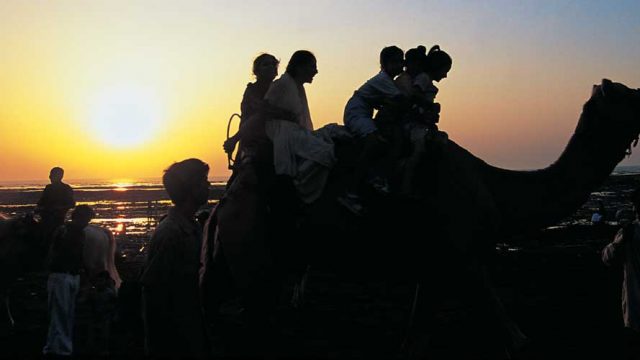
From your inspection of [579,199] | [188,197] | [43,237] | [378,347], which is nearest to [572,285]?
[378,347]

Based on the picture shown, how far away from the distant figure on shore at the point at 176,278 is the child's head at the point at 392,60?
12.8ft

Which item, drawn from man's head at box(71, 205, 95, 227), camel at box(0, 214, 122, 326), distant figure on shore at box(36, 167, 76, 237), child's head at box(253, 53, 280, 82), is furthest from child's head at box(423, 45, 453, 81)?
camel at box(0, 214, 122, 326)

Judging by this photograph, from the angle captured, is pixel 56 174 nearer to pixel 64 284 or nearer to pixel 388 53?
pixel 64 284

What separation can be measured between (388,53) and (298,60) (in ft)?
3.45

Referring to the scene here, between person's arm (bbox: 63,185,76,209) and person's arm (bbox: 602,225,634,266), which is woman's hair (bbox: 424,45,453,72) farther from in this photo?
person's arm (bbox: 63,185,76,209)

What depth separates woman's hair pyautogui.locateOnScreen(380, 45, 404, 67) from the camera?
866 centimetres

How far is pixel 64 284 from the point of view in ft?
35.3

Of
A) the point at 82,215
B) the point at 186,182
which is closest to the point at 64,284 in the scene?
the point at 82,215

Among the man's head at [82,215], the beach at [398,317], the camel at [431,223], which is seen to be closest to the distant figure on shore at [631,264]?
the beach at [398,317]

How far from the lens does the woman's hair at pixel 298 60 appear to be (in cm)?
870

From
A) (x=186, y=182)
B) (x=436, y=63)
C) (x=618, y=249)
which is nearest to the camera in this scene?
(x=186, y=182)

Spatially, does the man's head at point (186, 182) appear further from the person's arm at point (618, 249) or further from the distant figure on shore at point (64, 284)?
the person's arm at point (618, 249)

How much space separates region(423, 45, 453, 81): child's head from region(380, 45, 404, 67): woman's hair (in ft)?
1.15

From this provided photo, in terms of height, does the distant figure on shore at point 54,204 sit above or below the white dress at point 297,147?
below
